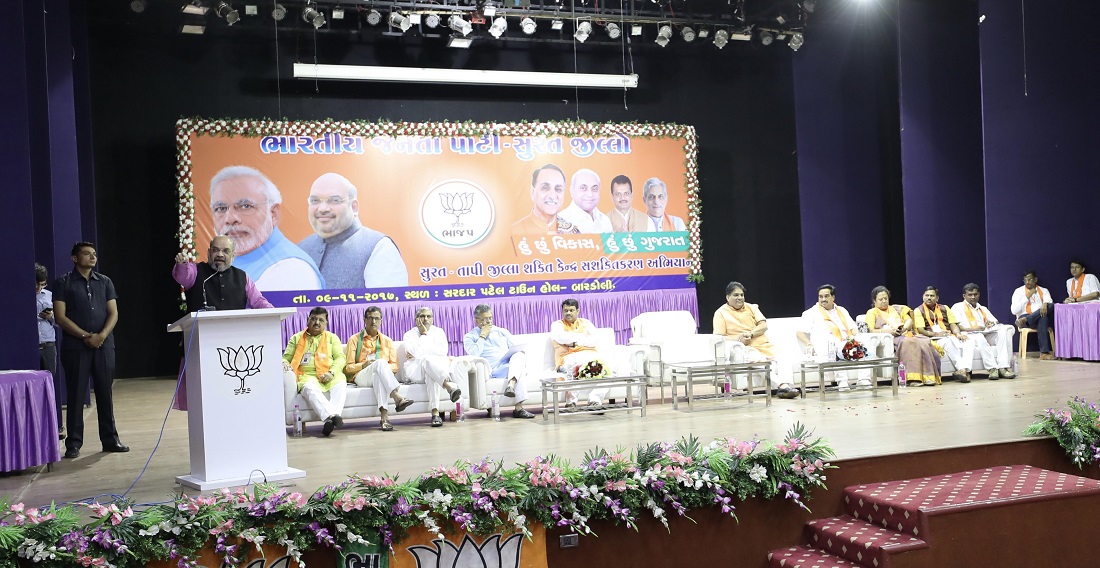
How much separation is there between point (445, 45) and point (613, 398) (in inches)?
218

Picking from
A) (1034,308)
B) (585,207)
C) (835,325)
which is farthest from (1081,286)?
(585,207)

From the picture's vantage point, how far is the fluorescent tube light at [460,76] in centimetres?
1068

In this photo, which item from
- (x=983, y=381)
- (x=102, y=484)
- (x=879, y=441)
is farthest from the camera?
(x=983, y=381)

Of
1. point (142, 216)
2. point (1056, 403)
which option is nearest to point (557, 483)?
point (1056, 403)

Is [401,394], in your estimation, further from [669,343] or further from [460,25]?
[460,25]

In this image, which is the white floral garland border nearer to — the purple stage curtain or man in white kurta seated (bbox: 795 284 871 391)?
the purple stage curtain

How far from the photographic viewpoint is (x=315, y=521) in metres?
3.72

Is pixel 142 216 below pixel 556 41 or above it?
below

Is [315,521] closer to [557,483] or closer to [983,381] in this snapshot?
[557,483]

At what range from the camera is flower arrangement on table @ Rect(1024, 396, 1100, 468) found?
16.3 feet

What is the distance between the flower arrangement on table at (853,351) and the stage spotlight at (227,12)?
6.87m

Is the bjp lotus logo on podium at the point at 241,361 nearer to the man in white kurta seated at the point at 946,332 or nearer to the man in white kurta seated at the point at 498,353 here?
the man in white kurta seated at the point at 498,353

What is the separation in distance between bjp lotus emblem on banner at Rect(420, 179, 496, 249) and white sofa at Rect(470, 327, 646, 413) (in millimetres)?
3474

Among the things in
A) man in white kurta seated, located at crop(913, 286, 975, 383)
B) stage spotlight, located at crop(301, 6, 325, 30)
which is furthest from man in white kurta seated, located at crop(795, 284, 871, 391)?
stage spotlight, located at crop(301, 6, 325, 30)
